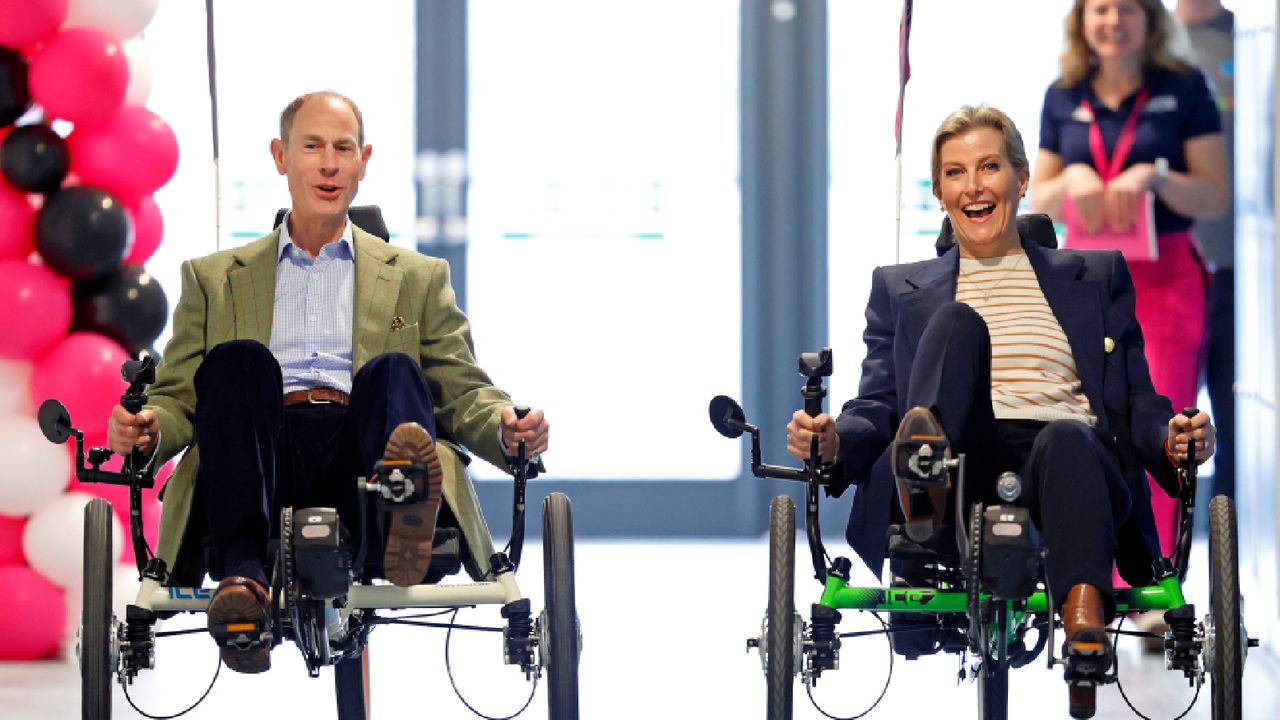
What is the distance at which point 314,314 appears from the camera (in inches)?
121

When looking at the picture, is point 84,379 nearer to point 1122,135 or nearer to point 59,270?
point 59,270

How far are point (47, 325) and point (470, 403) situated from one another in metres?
1.53

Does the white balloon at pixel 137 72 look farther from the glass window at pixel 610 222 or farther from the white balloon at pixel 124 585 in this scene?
the glass window at pixel 610 222

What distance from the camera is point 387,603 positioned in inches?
105

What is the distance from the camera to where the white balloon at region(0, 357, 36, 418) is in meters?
4.13

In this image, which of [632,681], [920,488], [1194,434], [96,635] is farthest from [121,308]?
[1194,434]

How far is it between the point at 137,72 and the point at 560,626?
2133 millimetres

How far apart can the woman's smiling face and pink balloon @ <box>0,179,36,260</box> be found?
2103mm

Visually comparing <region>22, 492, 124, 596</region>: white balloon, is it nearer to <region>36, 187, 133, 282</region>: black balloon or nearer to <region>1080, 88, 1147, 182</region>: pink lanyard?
<region>36, 187, 133, 282</region>: black balloon

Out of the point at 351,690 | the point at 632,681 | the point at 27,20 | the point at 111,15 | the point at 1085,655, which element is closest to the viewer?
the point at 1085,655

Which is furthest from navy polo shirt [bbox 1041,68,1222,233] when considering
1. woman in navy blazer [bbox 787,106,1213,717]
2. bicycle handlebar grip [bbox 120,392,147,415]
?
bicycle handlebar grip [bbox 120,392,147,415]

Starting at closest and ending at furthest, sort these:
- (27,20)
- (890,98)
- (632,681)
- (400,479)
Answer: (400,479)
(632,681)
(27,20)
(890,98)

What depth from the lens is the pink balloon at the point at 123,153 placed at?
13.6 feet

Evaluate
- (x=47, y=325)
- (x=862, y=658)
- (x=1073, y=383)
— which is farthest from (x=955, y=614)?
(x=47, y=325)
